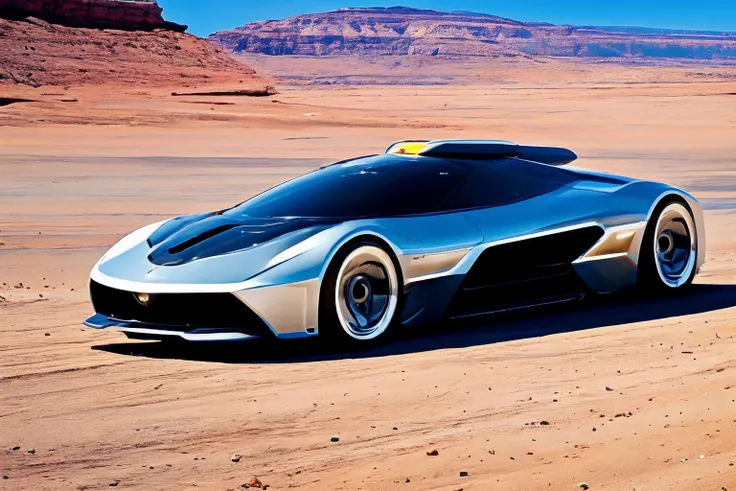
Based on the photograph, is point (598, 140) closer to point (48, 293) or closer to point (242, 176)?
point (242, 176)

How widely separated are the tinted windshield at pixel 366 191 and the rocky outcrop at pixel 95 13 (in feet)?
237

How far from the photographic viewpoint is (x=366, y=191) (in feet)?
26.2

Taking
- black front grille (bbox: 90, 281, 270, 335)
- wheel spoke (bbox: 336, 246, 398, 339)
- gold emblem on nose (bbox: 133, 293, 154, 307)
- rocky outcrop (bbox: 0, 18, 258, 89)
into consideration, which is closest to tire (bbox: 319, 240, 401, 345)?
wheel spoke (bbox: 336, 246, 398, 339)

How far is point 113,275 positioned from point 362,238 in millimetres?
1522

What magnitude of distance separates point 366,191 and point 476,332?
3.71 ft

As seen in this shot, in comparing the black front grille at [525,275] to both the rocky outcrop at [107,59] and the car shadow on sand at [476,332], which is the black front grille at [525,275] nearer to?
the car shadow on sand at [476,332]

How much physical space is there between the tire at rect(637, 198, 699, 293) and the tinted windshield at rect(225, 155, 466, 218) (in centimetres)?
151

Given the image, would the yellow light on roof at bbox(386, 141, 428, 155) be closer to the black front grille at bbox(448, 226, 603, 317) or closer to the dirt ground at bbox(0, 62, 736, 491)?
the black front grille at bbox(448, 226, 603, 317)

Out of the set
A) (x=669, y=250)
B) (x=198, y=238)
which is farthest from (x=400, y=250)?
(x=669, y=250)

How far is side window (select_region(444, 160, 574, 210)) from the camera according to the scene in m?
8.16

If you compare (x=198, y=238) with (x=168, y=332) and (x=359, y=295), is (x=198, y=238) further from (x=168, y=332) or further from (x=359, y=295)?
(x=359, y=295)

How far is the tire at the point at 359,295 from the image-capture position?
712 cm

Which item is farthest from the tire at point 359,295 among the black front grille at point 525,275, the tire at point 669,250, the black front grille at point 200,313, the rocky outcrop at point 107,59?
the rocky outcrop at point 107,59

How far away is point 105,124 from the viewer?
39031 mm
